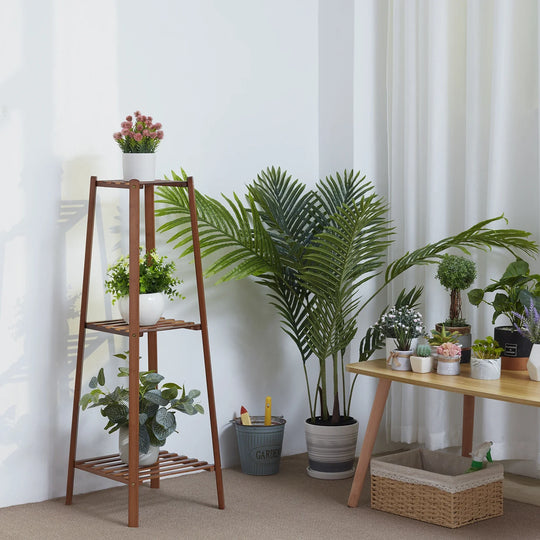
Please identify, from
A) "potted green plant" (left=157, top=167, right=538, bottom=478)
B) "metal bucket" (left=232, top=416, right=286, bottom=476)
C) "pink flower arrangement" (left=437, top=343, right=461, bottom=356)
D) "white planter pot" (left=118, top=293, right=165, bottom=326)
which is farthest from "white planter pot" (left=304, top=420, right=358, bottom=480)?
"white planter pot" (left=118, top=293, right=165, bottom=326)

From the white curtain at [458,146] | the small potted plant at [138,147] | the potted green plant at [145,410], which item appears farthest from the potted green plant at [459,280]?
the small potted plant at [138,147]

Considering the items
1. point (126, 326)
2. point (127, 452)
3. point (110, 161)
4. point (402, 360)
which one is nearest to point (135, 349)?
point (126, 326)

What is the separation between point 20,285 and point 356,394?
1537 millimetres

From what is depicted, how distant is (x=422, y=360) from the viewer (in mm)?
2814

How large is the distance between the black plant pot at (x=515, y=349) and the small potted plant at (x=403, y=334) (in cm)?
29

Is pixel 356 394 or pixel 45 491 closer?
pixel 45 491

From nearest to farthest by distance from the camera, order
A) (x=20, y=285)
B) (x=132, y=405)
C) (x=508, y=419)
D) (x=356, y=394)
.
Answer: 1. (x=132, y=405)
2. (x=20, y=285)
3. (x=508, y=419)
4. (x=356, y=394)

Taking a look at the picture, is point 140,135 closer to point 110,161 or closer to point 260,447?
point 110,161

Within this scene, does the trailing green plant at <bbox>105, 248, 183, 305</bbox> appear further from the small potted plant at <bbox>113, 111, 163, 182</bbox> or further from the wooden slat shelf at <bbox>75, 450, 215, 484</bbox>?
the wooden slat shelf at <bbox>75, 450, 215, 484</bbox>

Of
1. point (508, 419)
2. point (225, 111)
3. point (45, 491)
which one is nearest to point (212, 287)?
point (225, 111)

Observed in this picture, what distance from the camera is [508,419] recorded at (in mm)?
3221

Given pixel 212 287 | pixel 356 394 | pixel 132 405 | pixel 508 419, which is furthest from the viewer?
pixel 356 394

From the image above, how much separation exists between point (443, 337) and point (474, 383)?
0.83ft

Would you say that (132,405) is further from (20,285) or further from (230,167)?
(230,167)
